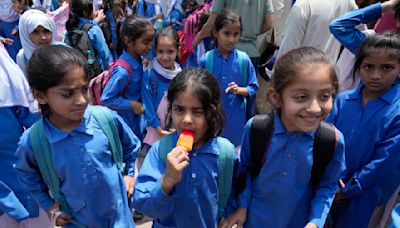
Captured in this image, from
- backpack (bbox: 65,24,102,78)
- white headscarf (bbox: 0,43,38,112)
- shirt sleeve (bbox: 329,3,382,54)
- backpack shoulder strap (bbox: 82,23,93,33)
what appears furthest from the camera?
backpack shoulder strap (bbox: 82,23,93,33)

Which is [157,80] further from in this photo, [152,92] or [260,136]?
[260,136]

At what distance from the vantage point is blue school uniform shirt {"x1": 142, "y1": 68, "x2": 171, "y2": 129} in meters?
2.85

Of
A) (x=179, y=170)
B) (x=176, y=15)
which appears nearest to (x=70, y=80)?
(x=179, y=170)

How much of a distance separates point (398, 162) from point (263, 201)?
0.87 meters

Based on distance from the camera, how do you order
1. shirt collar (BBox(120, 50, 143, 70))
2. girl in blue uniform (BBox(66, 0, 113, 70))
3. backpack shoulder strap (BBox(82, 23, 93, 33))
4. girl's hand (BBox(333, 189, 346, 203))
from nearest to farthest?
girl's hand (BBox(333, 189, 346, 203)) < shirt collar (BBox(120, 50, 143, 70)) < backpack shoulder strap (BBox(82, 23, 93, 33)) < girl in blue uniform (BBox(66, 0, 113, 70))

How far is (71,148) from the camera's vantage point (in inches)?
69.3

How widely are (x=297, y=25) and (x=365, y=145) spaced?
1402mm

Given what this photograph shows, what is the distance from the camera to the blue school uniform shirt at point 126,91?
2801 millimetres

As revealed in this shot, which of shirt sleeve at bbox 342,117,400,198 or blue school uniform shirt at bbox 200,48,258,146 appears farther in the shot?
blue school uniform shirt at bbox 200,48,258,146

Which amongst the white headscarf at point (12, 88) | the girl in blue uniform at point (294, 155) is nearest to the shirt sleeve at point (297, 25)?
the girl in blue uniform at point (294, 155)

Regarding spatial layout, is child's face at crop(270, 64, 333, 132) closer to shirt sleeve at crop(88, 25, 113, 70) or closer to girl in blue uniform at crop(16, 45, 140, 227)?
girl in blue uniform at crop(16, 45, 140, 227)

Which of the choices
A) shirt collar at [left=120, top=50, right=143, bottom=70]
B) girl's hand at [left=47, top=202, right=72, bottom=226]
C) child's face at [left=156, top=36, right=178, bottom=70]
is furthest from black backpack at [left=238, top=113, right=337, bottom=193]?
shirt collar at [left=120, top=50, right=143, bottom=70]

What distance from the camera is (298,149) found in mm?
1624

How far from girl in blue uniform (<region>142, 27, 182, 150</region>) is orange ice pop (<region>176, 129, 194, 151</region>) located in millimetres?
1318
